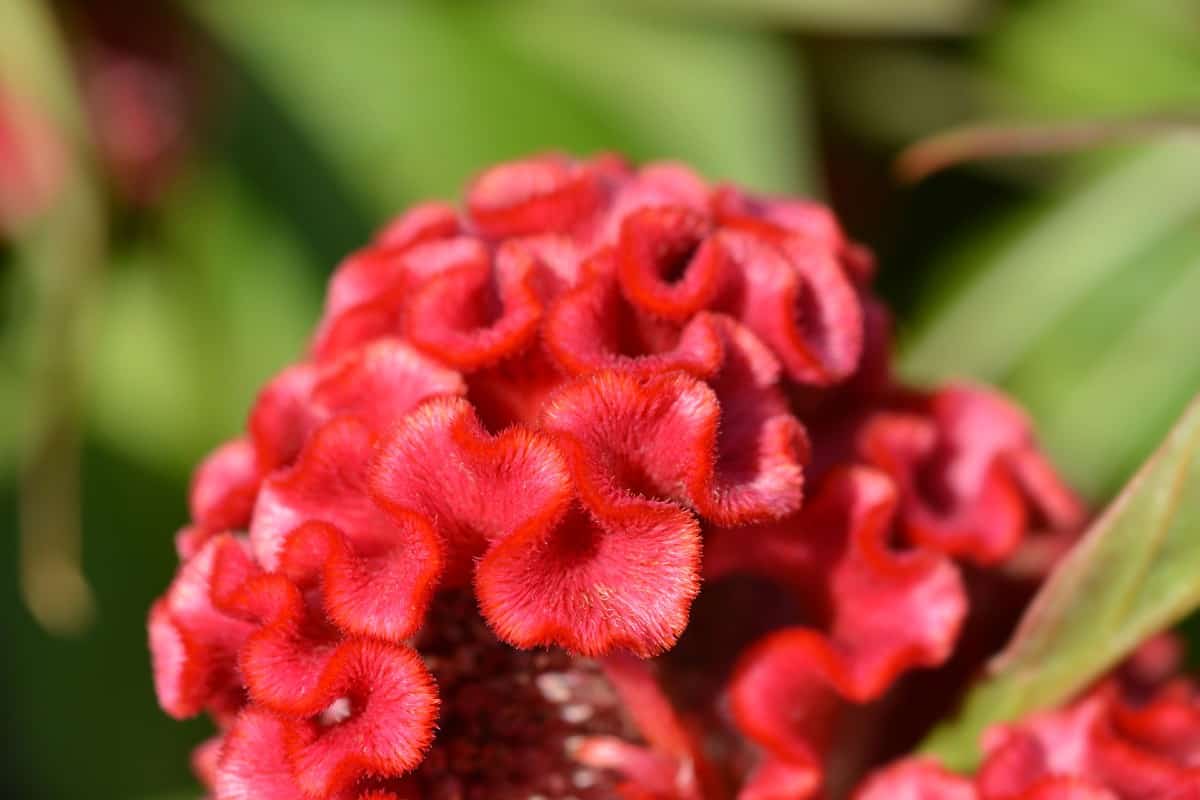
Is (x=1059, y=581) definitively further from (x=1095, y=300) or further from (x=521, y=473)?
(x=1095, y=300)

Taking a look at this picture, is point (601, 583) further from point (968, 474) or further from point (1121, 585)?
point (968, 474)

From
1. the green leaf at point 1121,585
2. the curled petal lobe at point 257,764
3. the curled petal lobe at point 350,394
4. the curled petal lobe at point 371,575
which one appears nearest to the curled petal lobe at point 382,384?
the curled petal lobe at point 350,394

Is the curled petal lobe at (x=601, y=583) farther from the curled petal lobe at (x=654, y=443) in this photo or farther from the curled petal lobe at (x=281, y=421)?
the curled petal lobe at (x=281, y=421)

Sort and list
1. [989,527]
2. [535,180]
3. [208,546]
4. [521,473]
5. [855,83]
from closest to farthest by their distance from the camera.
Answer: [521,473]
[208,546]
[535,180]
[989,527]
[855,83]

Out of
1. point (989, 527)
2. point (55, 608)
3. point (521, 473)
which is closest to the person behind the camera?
point (521, 473)

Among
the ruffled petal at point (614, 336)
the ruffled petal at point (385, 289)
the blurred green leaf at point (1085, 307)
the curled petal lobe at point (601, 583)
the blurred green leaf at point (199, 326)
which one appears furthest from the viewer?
the blurred green leaf at point (199, 326)

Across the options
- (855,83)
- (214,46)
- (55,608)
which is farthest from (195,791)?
(855,83)
